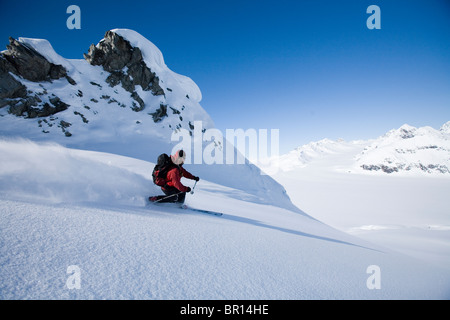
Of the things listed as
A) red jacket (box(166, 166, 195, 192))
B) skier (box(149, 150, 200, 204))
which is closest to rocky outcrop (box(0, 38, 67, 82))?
skier (box(149, 150, 200, 204))

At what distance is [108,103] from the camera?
74.0 feet

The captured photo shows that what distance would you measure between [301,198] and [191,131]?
1766 inches

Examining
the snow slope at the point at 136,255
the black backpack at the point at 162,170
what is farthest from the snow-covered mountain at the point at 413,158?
the black backpack at the point at 162,170

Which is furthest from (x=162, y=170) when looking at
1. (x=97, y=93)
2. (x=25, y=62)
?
(x=25, y=62)

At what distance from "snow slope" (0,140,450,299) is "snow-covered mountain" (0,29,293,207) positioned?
43.2 feet

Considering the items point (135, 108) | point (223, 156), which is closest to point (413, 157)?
point (223, 156)

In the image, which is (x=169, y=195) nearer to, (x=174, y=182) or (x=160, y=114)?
(x=174, y=182)

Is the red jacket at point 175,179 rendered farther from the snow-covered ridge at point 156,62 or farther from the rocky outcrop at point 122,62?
the snow-covered ridge at point 156,62

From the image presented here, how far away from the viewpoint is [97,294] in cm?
145

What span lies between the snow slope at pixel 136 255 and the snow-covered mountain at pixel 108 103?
43.2 feet

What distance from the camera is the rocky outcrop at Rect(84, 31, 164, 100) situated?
25.8 metres

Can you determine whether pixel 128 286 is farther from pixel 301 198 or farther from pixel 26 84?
A: pixel 301 198

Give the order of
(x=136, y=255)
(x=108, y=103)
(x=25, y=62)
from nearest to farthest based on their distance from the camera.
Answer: (x=136, y=255)
(x=25, y=62)
(x=108, y=103)

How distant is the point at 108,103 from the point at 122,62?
25.6 feet
